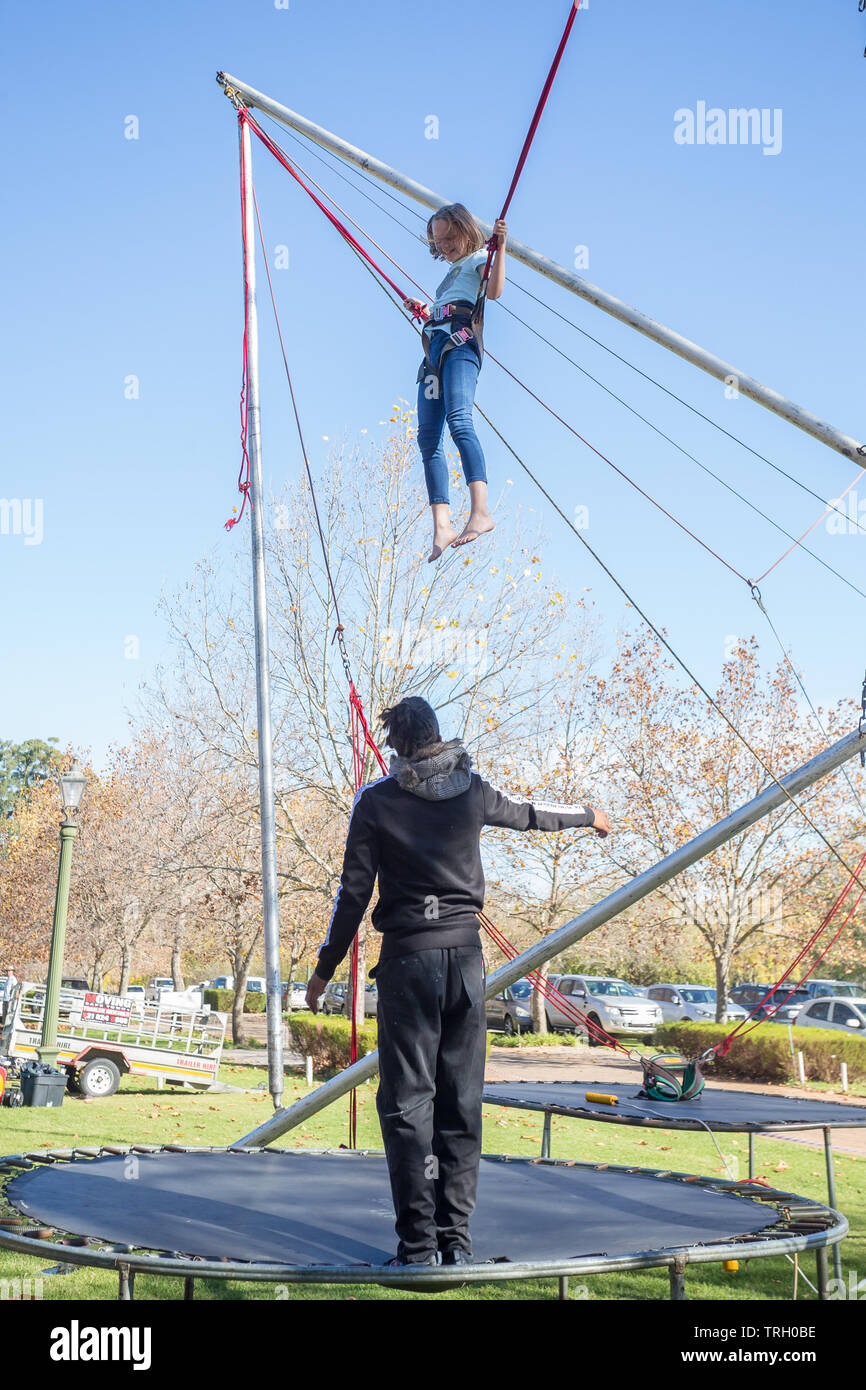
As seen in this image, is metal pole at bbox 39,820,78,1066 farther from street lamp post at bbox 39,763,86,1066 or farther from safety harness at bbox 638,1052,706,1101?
safety harness at bbox 638,1052,706,1101

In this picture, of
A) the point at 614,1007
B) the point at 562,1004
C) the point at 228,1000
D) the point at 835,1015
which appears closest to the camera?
the point at 562,1004

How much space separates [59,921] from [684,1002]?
17695 mm

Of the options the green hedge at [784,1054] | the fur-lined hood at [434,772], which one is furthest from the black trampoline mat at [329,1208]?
the green hedge at [784,1054]

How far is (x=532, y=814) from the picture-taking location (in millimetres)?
3594

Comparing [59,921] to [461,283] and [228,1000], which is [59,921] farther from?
[228,1000]

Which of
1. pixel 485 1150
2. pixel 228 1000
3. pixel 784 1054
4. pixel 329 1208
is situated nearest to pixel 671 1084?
pixel 329 1208

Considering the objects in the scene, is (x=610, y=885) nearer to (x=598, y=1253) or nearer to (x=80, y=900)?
(x=80, y=900)

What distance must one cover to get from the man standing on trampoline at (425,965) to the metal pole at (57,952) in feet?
33.2

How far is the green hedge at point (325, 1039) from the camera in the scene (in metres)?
16.2

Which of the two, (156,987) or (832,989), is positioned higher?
(832,989)

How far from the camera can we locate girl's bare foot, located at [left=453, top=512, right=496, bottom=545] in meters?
4.00

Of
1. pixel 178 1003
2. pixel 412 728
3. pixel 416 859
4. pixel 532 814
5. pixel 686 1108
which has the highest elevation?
pixel 412 728

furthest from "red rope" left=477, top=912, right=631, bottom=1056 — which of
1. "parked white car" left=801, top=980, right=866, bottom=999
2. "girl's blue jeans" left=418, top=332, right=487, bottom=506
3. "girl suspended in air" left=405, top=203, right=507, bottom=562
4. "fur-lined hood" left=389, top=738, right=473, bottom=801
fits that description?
"parked white car" left=801, top=980, right=866, bottom=999
